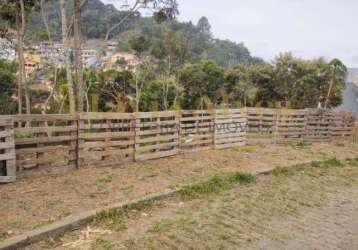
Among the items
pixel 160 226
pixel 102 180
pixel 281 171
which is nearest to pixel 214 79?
pixel 281 171

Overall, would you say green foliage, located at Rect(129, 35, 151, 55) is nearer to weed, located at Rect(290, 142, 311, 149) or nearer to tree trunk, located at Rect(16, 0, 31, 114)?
tree trunk, located at Rect(16, 0, 31, 114)

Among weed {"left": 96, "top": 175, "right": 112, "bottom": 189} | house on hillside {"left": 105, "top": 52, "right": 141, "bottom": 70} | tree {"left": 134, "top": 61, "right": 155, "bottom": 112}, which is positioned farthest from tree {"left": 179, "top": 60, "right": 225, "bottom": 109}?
weed {"left": 96, "top": 175, "right": 112, "bottom": 189}

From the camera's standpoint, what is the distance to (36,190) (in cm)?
566

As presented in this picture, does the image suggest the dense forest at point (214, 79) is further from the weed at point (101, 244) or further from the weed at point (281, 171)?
the weed at point (101, 244)

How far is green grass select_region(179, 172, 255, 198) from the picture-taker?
6.06 meters

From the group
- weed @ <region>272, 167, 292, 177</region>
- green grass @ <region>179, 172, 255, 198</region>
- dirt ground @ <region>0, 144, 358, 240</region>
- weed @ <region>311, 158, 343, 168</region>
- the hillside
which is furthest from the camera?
the hillside

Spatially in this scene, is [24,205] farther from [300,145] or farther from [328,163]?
[300,145]

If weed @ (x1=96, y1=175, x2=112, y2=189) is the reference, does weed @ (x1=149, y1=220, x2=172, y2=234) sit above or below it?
below

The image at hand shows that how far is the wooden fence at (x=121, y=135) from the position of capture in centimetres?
632

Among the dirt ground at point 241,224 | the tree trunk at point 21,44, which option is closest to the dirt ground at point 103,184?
the dirt ground at point 241,224

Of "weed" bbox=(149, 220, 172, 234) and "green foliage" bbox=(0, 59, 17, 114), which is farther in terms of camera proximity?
"green foliage" bbox=(0, 59, 17, 114)

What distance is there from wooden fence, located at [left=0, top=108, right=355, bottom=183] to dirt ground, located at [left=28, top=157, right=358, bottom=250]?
2.40 metres

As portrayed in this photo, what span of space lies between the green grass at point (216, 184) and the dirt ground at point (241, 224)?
6.6 inches

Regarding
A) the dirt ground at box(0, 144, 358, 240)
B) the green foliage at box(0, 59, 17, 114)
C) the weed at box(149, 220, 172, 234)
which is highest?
the green foliage at box(0, 59, 17, 114)
